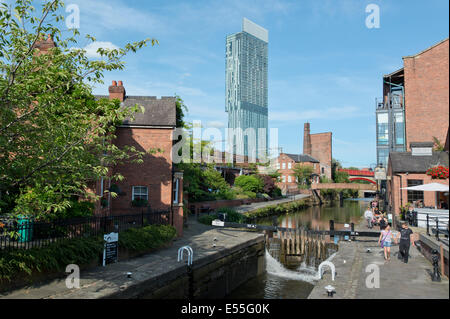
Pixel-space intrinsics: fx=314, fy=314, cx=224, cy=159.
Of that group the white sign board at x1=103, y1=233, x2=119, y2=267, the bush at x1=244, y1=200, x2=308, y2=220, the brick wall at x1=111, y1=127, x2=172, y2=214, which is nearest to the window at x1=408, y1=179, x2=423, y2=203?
the bush at x1=244, y1=200, x2=308, y2=220

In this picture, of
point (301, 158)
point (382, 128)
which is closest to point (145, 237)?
point (382, 128)

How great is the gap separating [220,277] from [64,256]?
23.1ft

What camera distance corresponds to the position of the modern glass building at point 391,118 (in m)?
45.6

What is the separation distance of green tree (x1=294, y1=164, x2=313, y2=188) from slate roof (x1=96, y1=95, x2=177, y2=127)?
5854cm

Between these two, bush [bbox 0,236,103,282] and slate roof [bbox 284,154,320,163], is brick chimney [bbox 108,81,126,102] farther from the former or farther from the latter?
slate roof [bbox 284,154,320,163]

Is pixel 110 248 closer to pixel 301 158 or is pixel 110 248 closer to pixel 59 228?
pixel 59 228

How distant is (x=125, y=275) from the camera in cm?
1080

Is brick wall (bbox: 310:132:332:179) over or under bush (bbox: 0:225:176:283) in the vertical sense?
over

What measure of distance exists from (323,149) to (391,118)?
152ft

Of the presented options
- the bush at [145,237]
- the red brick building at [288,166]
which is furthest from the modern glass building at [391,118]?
the bush at [145,237]

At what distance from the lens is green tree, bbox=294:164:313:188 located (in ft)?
248

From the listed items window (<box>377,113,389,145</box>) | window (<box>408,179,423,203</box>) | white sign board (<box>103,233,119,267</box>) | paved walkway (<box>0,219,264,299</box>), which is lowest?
paved walkway (<box>0,219,264,299</box>)

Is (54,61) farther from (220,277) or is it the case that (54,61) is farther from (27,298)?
(220,277)
